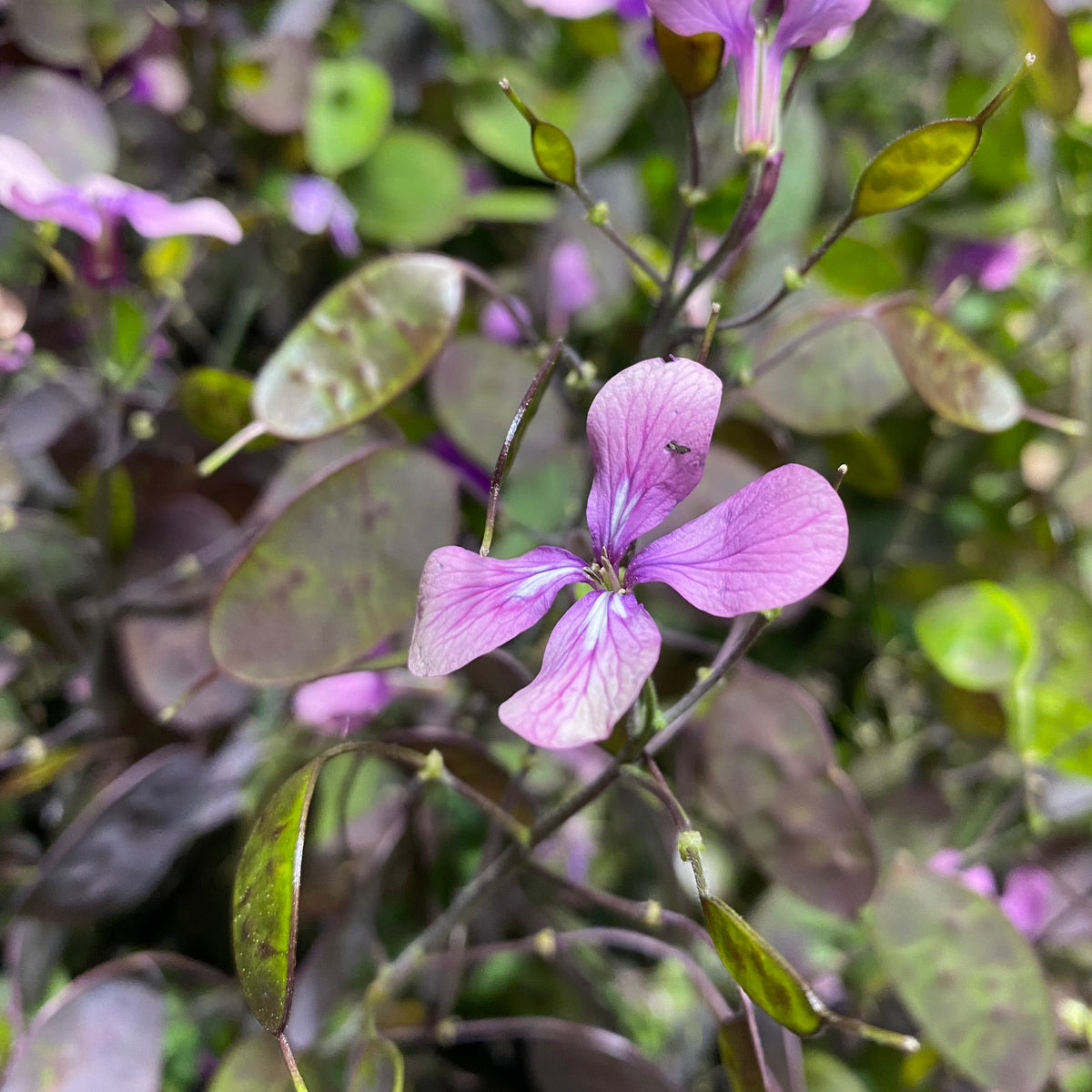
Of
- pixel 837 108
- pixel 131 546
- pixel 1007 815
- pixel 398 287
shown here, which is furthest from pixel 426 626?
pixel 837 108

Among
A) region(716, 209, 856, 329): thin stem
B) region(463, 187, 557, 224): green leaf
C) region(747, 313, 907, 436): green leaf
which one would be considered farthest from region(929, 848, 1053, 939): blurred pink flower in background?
region(463, 187, 557, 224): green leaf

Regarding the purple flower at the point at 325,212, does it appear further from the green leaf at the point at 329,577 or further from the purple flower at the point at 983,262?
the purple flower at the point at 983,262

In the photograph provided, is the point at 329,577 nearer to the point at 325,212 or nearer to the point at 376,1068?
the point at 376,1068

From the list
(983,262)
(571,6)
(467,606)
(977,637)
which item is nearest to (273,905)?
(467,606)

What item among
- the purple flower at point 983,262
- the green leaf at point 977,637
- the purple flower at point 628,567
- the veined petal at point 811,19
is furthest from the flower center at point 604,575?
the purple flower at point 983,262

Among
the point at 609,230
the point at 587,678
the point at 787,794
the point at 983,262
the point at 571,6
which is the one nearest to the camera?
the point at 587,678

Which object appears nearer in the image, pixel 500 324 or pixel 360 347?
pixel 360 347

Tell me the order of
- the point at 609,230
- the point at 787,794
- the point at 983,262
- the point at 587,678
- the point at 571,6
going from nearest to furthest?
the point at 587,678, the point at 609,230, the point at 787,794, the point at 571,6, the point at 983,262
